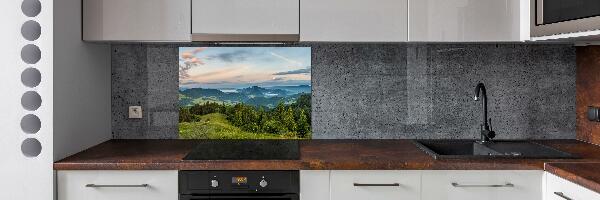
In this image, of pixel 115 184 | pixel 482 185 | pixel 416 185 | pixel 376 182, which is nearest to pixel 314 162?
pixel 376 182

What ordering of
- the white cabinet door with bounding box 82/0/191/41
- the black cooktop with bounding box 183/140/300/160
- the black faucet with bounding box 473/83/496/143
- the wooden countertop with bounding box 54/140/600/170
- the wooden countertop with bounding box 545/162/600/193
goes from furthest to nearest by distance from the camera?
the black faucet with bounding box 473/83/496/143 → the white cabinet door with bounding box 82/0/191/41 → the black cooktop with bounding box 183/140/300/160 → the wooden countertop with bounding box 54/140/600/170 → the wooden countertop with bounding box 545/162/600/193

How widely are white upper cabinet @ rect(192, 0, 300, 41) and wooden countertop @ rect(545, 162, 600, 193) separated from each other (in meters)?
1.22

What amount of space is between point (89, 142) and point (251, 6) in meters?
1.00

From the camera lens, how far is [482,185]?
242cm

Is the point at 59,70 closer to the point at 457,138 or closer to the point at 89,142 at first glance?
the point at 89,142

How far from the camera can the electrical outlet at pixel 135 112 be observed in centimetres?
313

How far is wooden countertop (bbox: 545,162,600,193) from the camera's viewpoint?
1.99 metres

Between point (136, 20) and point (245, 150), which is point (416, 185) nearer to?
point (245, 150)
